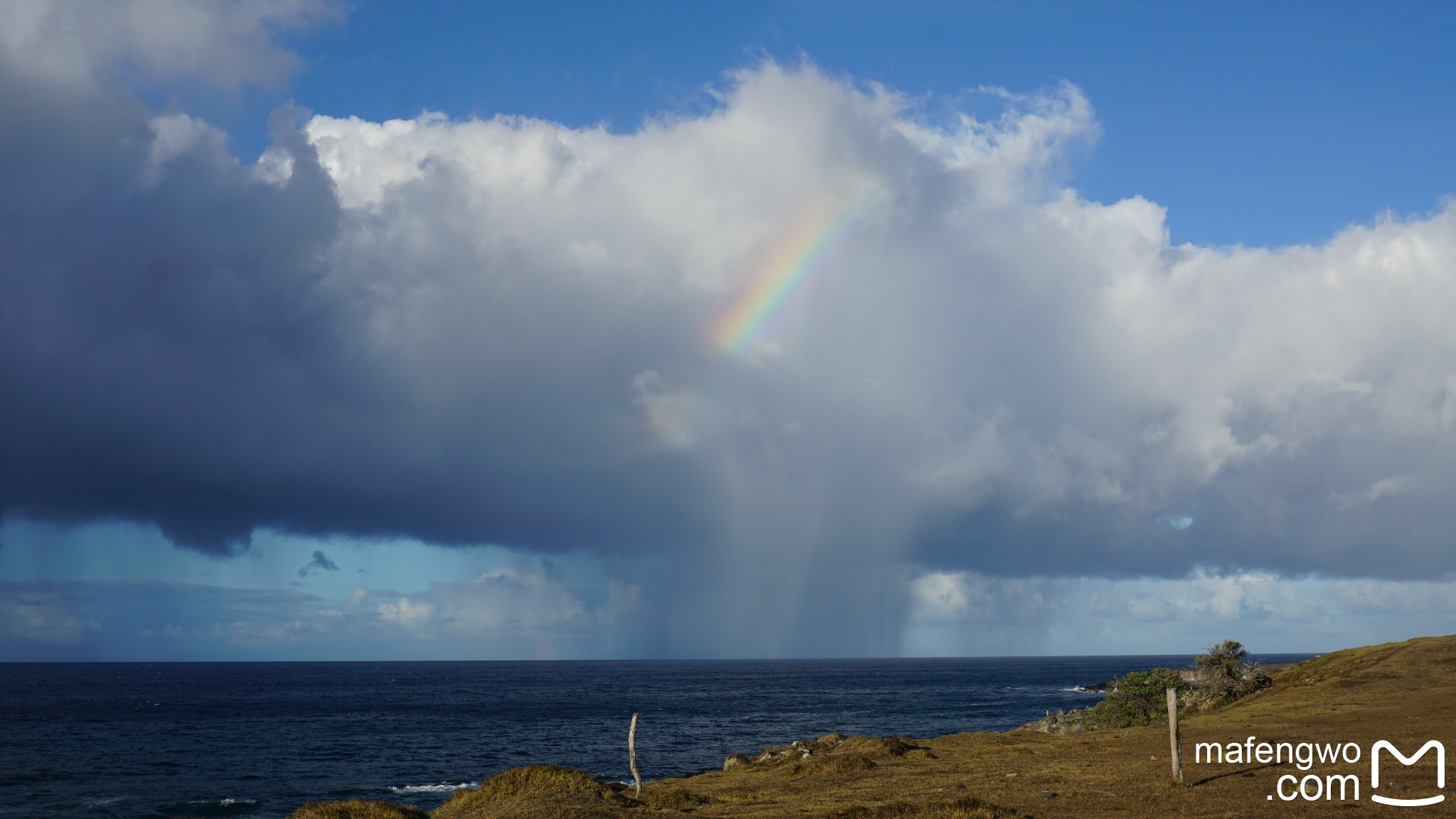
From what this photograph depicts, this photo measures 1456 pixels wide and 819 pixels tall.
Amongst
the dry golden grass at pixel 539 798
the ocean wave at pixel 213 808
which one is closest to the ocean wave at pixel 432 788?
the ocean wave at pixel 213 808

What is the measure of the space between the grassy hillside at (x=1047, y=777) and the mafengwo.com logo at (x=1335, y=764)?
22 cm

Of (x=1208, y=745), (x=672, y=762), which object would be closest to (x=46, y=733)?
A: (x=672, y=762)

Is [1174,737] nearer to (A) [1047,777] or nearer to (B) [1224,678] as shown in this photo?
(A) [1047,777]

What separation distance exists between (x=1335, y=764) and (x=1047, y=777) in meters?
10.1

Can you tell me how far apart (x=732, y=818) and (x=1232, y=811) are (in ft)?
48.9

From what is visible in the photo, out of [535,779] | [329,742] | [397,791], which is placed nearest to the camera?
[535,779]

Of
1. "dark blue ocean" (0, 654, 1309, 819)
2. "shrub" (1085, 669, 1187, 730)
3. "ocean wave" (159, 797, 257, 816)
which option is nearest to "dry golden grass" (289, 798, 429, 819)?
"dark blue ocean" (0, 654, 1309, 819)

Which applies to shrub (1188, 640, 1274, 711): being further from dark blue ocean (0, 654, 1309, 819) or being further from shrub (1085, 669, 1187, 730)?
dark blue ocean (0, 654, 1309, 819)

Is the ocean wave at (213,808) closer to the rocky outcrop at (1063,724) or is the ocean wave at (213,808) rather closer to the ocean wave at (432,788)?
the ocean wave at (432,788)

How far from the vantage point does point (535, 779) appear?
35.1 m

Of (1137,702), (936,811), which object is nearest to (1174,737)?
(936,811)

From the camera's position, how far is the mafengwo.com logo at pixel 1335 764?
2725 cm

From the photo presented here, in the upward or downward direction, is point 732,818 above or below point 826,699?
above

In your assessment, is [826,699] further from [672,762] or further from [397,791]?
[397,791]
